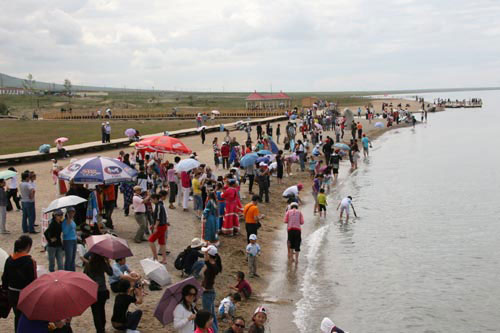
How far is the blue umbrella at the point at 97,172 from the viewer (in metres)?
14.3

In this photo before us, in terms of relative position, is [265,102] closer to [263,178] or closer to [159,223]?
[263,178]

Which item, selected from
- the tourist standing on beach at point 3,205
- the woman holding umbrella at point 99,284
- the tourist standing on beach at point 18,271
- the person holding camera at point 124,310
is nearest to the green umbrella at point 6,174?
the tourist standing on beach at point 3,205

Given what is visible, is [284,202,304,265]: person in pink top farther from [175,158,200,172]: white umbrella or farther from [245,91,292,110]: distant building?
[245,91,292,110]: distant building

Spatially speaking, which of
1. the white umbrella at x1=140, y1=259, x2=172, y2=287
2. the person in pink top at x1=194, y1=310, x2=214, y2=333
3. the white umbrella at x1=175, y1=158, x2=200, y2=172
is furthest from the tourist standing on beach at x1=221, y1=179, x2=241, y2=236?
the person in pink top at x1=194, y1=310, x2=214, y2=333

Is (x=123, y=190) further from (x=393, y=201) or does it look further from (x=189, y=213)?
(x=393, y=201)

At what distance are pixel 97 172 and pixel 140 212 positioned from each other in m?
1.48

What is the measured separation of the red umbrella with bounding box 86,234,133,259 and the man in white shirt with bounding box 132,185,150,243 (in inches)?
153

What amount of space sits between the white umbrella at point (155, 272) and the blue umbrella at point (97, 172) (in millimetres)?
3363

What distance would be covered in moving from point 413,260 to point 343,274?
3001mm

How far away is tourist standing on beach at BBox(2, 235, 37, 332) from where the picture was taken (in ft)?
28.2

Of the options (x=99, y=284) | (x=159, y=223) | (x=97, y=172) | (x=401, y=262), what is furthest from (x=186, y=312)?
(x=401, y=262)

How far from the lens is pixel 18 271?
338 inches

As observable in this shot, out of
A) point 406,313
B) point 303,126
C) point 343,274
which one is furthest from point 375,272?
point 303,126

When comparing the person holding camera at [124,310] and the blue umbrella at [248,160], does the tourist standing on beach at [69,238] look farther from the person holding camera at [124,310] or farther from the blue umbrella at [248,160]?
the blue umbrella at [248,160]
